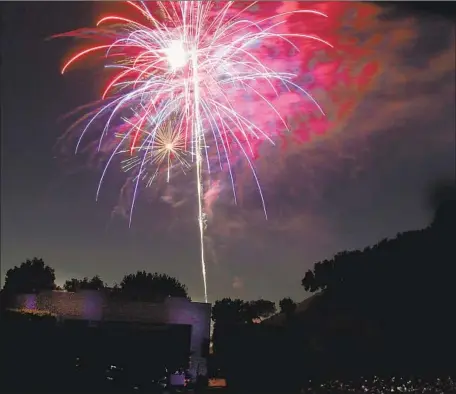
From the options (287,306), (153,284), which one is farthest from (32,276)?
(287,306)

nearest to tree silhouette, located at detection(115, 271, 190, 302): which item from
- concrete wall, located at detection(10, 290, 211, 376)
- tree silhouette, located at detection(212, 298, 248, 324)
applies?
tree silhouette, located at detection(212, 298, 248, 324)

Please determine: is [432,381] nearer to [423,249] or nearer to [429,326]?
[429,326]

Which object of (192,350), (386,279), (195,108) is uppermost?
(195,108)

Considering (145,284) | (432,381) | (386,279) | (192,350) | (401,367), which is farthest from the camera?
(145,284)

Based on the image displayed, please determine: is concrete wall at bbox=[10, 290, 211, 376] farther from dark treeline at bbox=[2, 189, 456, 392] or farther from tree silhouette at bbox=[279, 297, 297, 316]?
tree silhouette at bbox=[279, 297, 297, 316]

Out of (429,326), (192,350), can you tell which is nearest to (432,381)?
(429,326)

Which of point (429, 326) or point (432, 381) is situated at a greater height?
point (429, 326)

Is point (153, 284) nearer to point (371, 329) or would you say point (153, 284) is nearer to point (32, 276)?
point (32, 276)
